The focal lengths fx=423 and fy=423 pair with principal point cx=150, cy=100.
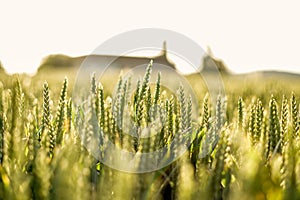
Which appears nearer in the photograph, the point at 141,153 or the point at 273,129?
the point at 141,153

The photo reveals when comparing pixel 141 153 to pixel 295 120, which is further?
pixel 295 120

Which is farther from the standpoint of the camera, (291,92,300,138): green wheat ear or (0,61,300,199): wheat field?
(291,92,300,138): green wheat ear

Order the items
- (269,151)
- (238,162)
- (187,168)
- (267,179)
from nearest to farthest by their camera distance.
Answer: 1. (187,168)
2. (267,179)
3. (238,162)
4. (269,151)

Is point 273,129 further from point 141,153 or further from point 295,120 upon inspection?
point 141,153

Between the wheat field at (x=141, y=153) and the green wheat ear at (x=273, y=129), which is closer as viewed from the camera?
the wheat field at (x=141, y=153)

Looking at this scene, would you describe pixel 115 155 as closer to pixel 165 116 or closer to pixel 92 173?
pixel 92 173

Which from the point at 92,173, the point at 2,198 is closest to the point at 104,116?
the point at 92,173

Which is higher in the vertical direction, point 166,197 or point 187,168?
point 187,168

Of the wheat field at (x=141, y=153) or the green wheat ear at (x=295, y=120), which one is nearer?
the wheat field at (x=141, y=153)

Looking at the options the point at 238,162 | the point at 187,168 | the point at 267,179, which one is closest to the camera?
the point at 187,168

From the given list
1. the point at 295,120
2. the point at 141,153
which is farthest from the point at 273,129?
the point at 141,153

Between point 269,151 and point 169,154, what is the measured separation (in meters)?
0.18

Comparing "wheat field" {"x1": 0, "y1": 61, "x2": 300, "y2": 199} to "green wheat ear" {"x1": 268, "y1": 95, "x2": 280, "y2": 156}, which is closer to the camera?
"wheat field" {"x1": 0, "y1": 61, "x2": 300, "y2": 199}

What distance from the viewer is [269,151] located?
646 millimetres
